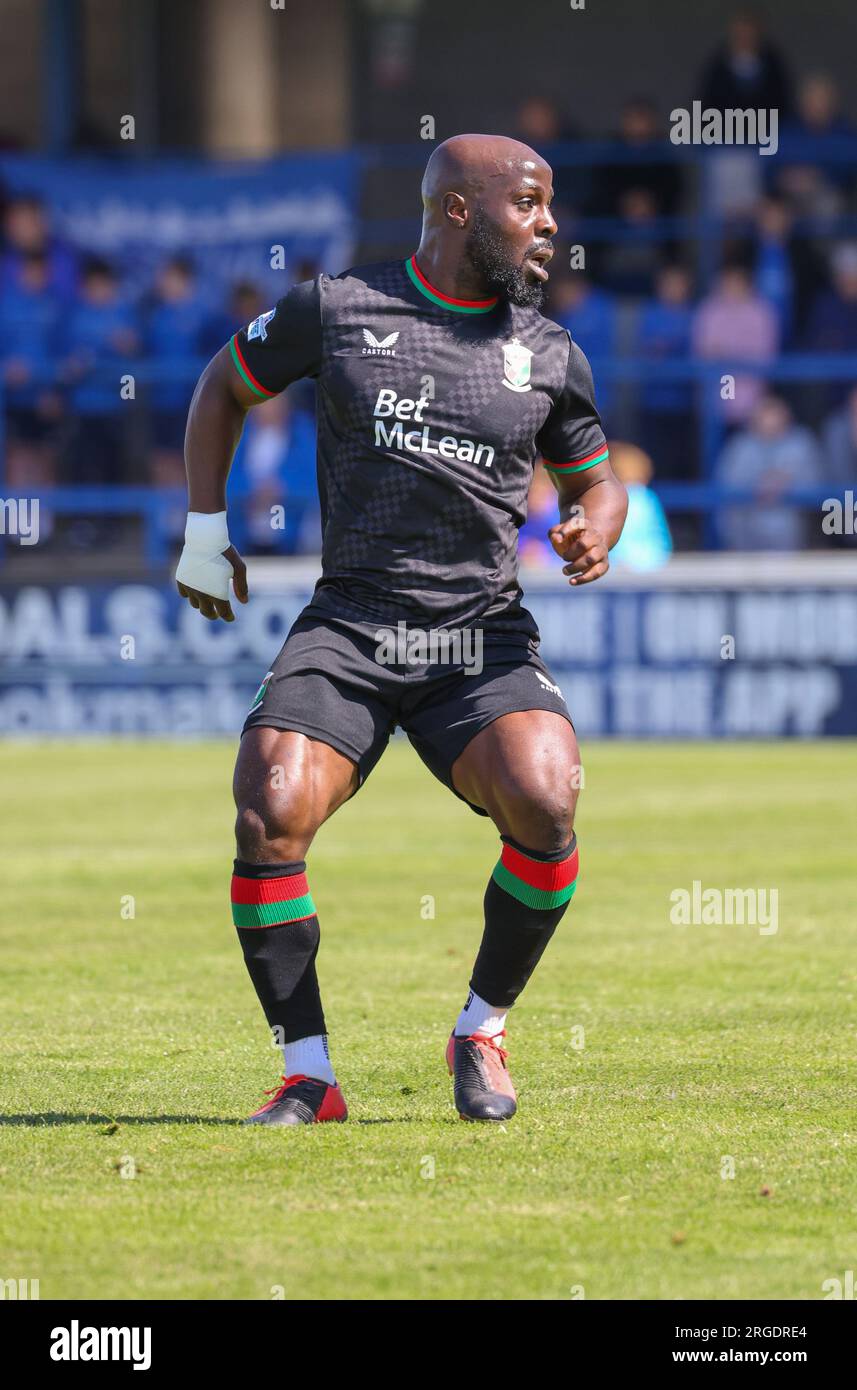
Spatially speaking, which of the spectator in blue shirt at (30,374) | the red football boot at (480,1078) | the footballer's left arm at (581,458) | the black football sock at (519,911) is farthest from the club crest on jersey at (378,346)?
the spectator in blue shirt at (30,374)

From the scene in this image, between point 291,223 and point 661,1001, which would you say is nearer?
point 661,1001

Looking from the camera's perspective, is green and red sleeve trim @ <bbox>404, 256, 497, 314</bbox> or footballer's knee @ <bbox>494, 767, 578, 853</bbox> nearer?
footballer's knee @ <bbox>494, 767, 578, 853</bbox>

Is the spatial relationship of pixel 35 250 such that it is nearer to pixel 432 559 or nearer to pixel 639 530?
pixel 639 530

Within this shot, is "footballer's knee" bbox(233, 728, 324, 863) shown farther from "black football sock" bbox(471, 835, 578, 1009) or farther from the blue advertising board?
the blue advertising board

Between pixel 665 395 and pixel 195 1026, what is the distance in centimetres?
1213

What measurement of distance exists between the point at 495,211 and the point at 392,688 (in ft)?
3.68

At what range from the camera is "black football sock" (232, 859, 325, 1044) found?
4.93 meters

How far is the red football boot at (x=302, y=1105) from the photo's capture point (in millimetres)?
4922

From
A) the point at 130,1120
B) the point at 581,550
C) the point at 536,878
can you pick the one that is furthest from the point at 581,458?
the point at 130,1120

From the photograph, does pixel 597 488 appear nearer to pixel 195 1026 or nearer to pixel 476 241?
pixel 476 241

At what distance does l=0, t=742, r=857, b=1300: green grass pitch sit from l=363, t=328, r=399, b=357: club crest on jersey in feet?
5.70

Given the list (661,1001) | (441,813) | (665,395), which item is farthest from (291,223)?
(661,1001)

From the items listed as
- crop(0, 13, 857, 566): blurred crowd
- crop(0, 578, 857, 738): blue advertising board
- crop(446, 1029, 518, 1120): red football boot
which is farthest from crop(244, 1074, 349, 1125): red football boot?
crop(0, 13, 857, 566): blurred crowd

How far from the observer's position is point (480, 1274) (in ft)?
12.3
